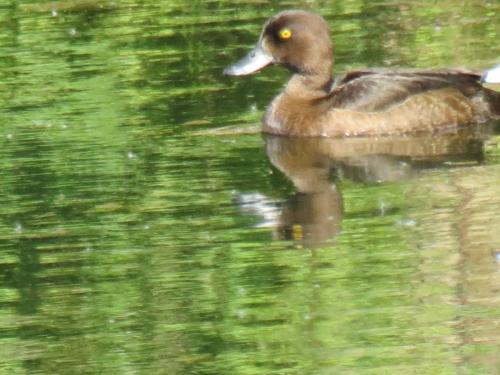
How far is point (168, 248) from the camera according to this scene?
31.2ft

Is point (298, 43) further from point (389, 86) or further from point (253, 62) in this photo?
point (389, 86)

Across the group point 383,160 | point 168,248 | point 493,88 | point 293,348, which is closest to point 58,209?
point 168,248

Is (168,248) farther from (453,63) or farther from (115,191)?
(453,63)

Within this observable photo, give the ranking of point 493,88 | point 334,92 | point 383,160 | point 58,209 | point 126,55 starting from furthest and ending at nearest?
point 126,55, point 493,88, point 334,92, point 383,160, point 58,209

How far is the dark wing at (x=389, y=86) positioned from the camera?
12.7 meters

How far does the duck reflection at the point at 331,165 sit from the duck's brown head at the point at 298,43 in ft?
2.64

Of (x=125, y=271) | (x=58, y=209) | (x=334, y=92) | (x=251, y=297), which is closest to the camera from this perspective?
(x=251, y=297)

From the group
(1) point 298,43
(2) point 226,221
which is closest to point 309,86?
(1) point 298,43

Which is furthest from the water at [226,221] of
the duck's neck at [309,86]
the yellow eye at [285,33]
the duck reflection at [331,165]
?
the yellow eye at [285,33]

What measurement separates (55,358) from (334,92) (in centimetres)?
546

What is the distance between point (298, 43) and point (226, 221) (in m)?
3.45

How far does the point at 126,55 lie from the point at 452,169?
4.99 meters

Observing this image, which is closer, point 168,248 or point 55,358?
point 55,358

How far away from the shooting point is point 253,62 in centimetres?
1352
